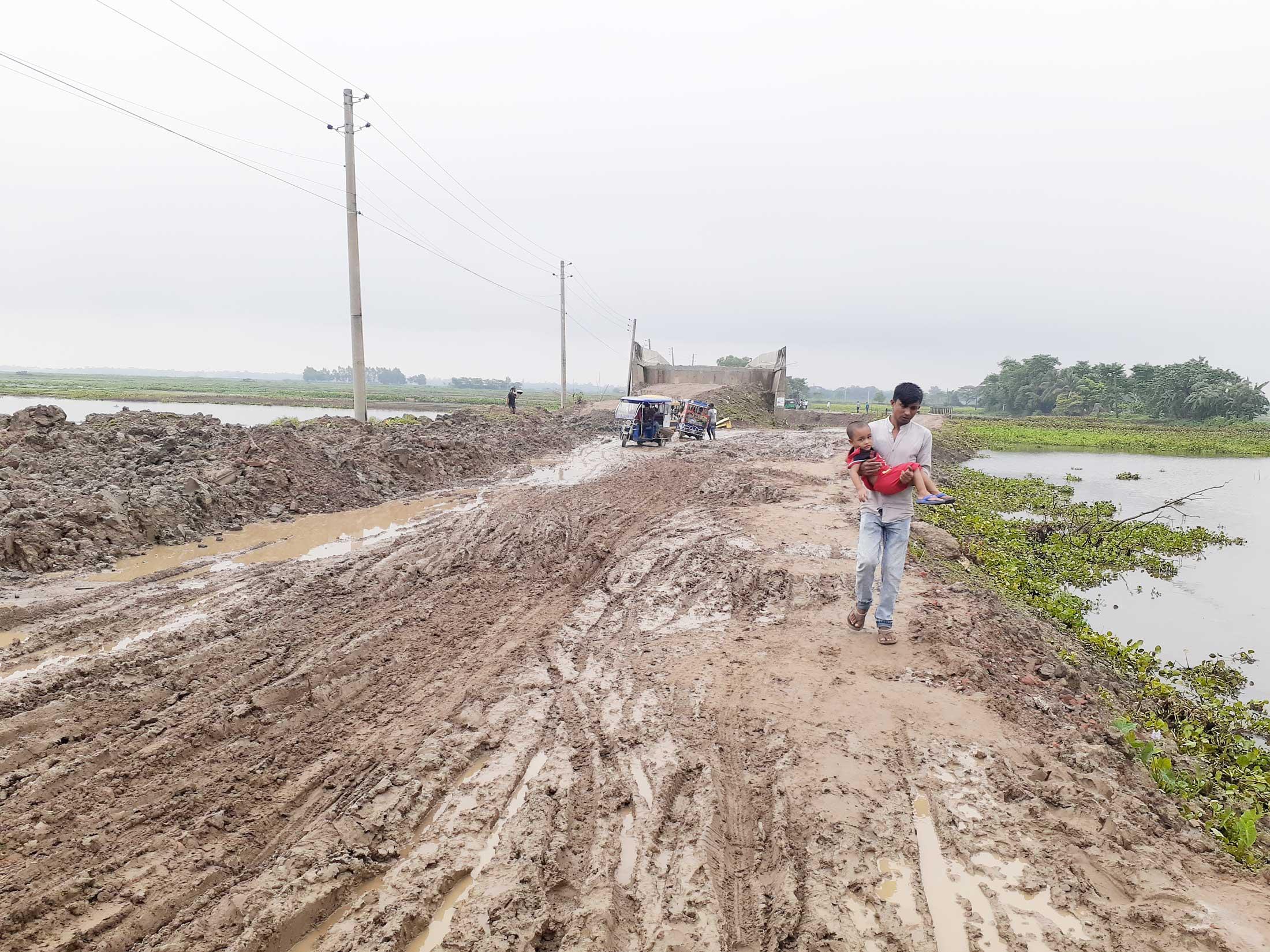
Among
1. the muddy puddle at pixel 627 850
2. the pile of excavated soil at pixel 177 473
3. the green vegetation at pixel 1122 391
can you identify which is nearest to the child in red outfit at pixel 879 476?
the muddy puddle at pixel 627 850

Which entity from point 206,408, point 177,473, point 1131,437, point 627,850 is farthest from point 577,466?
point 206,408

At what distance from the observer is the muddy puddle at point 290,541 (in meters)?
7.98

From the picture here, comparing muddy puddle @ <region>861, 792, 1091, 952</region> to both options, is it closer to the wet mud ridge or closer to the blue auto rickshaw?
the wet mud ridge

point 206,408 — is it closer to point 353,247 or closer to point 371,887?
point 353,247

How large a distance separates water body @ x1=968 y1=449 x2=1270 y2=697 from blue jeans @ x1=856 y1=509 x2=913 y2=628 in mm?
4087

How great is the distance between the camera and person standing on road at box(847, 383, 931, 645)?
5.20m

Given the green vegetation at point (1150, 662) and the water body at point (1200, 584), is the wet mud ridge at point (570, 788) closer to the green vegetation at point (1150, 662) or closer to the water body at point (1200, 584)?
the green vegetation at point (1150, 662)

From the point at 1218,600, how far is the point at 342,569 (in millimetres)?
11728

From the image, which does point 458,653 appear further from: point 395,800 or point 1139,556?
point 1139,556

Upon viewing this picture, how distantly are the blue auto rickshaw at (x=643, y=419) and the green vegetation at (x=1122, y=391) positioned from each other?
53308mm

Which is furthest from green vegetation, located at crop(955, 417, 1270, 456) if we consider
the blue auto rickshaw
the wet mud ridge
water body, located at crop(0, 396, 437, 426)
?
the wet mud ridge

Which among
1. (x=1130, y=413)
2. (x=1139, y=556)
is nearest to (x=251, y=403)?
(x=1139, y=556)

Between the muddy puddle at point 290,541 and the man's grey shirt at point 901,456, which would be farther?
the muddy puddle at point 290,541

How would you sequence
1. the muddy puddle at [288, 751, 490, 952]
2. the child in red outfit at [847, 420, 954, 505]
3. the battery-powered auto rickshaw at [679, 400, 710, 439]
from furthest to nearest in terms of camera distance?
the battery-powered auto rickshaw at [679, 400, 710, 439] → the child in red outfit at [847, 420, 954, 505] → the muddy puddle at [288, 751, 490, 952]
